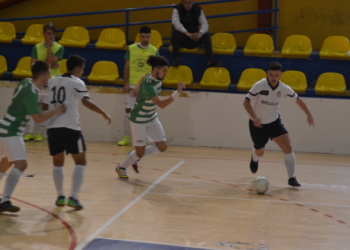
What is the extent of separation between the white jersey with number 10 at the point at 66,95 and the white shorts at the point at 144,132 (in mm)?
1567

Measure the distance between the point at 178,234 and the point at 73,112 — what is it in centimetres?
173

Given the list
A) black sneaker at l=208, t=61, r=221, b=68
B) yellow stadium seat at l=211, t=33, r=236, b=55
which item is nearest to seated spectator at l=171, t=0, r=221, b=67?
black sneaker at l=208, t=61, r=221, b=68

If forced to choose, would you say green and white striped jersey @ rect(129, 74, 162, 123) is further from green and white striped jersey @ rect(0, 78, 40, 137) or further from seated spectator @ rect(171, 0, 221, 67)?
seated spectator @ rect(171, 0, 221, 67)

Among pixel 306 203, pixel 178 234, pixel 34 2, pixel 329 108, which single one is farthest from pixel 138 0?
pixel 178 234

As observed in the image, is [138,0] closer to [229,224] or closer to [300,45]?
[300,45]

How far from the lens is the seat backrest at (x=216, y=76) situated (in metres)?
10.2

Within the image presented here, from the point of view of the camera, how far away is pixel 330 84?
32.3 ft

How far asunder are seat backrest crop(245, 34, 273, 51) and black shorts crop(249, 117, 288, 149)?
410 centimetres

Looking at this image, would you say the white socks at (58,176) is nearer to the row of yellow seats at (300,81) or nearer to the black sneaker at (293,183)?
the black sneaker at (293,183)

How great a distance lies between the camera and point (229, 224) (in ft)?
15.8

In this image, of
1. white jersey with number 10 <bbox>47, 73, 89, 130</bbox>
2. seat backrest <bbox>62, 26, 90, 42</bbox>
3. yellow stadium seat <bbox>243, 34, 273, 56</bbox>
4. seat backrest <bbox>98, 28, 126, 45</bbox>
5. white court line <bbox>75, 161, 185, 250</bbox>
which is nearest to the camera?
white court line <bbox>75, 161, 185, 250</bbox>

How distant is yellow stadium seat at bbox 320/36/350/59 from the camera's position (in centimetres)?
1012

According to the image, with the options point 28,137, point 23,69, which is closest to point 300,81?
point 28,137

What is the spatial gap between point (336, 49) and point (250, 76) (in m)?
1.92
